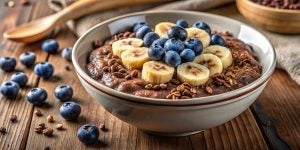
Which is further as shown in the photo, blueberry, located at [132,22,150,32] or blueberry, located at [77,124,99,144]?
blueberry, located at [132,22,150,32]

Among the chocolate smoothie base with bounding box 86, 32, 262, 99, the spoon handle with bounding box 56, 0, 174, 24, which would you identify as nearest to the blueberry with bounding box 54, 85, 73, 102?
the chocolate smoothie base with bounding box 86, 32, 262, 99

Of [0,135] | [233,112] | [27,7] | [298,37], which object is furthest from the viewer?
[27,7]

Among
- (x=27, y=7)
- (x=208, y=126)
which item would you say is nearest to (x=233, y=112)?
(x=208, y=126)

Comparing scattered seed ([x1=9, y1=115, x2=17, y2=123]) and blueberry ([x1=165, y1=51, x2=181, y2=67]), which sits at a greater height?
blueberry ([x1=165, y1=51, x2=181, y2=67])

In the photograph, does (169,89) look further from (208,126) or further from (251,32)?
(251,32)

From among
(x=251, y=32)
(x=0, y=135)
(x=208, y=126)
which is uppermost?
(x=251, y=32)

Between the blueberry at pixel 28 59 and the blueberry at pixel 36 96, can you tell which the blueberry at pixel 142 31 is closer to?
the blueberry at pixel 36 96

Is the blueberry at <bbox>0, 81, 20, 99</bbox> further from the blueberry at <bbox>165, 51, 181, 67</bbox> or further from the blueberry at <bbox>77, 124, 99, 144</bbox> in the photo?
the blueberry at <bbox>165, 51, 181, 67</bbox>

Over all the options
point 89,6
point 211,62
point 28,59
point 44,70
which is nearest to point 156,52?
point 211,62
